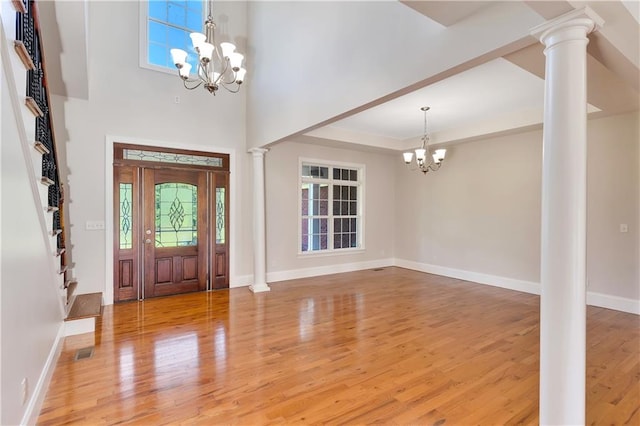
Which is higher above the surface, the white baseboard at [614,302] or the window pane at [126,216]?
the window pane at [126,216]

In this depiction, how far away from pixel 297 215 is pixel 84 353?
4.06 m

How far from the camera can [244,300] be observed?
16.2ft

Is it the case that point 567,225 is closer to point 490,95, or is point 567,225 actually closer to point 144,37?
point 490,95

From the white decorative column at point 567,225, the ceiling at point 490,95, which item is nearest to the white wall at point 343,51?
the ceiling at point 490,95

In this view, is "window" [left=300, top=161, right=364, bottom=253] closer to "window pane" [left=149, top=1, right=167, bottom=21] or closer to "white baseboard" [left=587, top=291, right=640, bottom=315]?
"window pane" [left=149, top=1, right=167, bottom=21]

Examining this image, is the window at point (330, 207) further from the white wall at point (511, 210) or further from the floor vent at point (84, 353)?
the floor vent at point (84, 353)

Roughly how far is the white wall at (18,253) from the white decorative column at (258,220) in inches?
128

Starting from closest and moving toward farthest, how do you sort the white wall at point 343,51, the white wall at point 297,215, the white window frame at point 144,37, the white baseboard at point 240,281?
the white wall at point 343,51
the white window frame at point 144,37
the white baseboard at point 240,281
the white wall at point 297,215

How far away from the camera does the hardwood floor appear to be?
225cm

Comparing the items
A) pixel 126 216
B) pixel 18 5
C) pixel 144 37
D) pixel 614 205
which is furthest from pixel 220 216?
pixel 614 205

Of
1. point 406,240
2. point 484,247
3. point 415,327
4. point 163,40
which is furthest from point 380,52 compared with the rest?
point 406,240

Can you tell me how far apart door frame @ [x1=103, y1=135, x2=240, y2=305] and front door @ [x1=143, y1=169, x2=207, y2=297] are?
431mm

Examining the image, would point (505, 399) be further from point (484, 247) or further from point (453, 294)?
point (484, 247)

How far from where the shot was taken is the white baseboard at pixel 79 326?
3.51 metres
